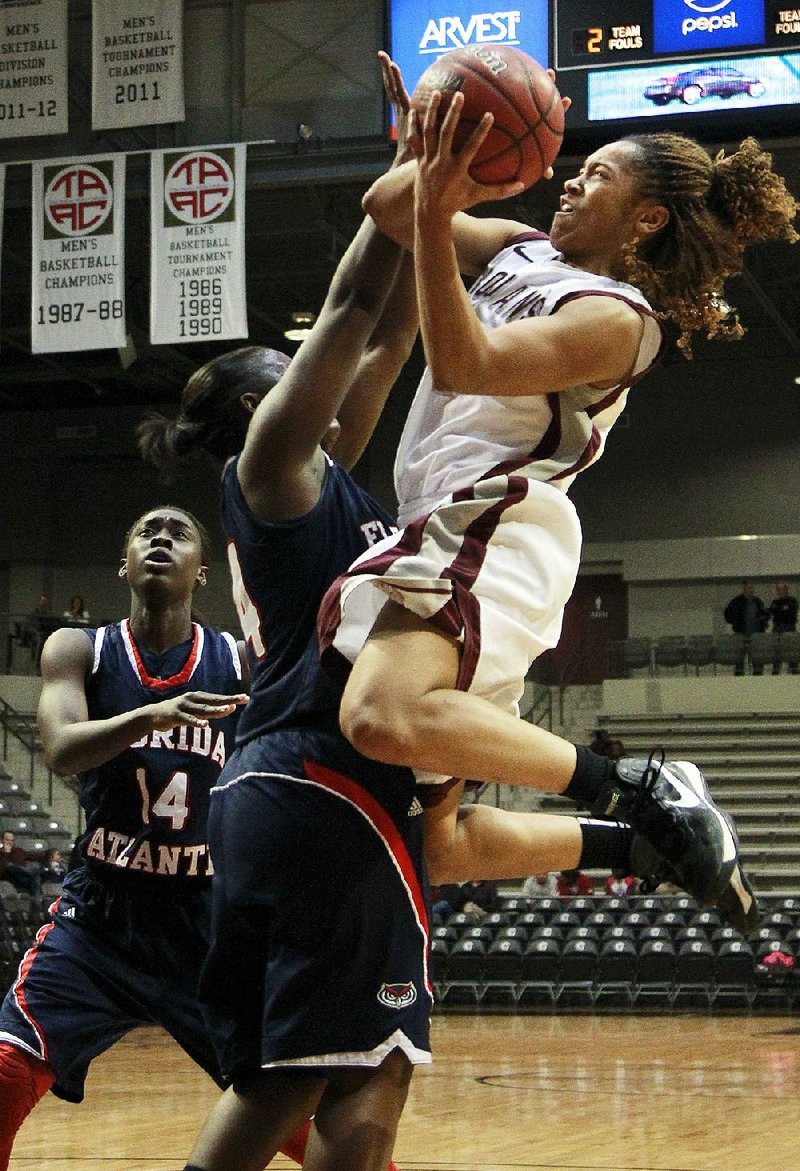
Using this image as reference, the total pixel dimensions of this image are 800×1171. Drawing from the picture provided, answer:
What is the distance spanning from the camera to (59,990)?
3559 millimetres

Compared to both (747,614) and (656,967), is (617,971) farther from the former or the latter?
(747,614)

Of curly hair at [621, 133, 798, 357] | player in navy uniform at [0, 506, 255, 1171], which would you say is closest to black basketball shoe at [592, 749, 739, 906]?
curly hair at [621, 133, 798, 357]

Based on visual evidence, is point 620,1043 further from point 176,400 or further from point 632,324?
point 176,400

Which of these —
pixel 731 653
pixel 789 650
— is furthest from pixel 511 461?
pixel 731 653

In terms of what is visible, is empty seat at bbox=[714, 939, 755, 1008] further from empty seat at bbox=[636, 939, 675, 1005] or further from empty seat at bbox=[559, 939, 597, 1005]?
empty seat at bbox=[559, 939, 597, 1005]

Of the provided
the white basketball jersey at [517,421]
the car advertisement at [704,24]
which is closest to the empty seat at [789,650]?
the car advertisement at [704,24]

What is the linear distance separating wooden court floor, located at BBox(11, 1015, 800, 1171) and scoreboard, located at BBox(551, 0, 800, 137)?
6934mm

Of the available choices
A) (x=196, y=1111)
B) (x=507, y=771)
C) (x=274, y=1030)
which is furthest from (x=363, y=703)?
(x=196, y=1111)

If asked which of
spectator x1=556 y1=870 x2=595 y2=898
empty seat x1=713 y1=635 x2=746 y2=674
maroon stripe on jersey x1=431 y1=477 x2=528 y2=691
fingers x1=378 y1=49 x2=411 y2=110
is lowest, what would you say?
spectator x1=556 y1=870 x2=595 y2=898

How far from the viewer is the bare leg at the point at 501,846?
112 inches

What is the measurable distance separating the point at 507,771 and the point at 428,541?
38 cm

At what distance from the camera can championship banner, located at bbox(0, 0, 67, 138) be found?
14.0 meters

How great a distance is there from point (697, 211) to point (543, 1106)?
5.39 metres

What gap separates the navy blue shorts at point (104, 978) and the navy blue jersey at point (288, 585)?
1146 millimetres
